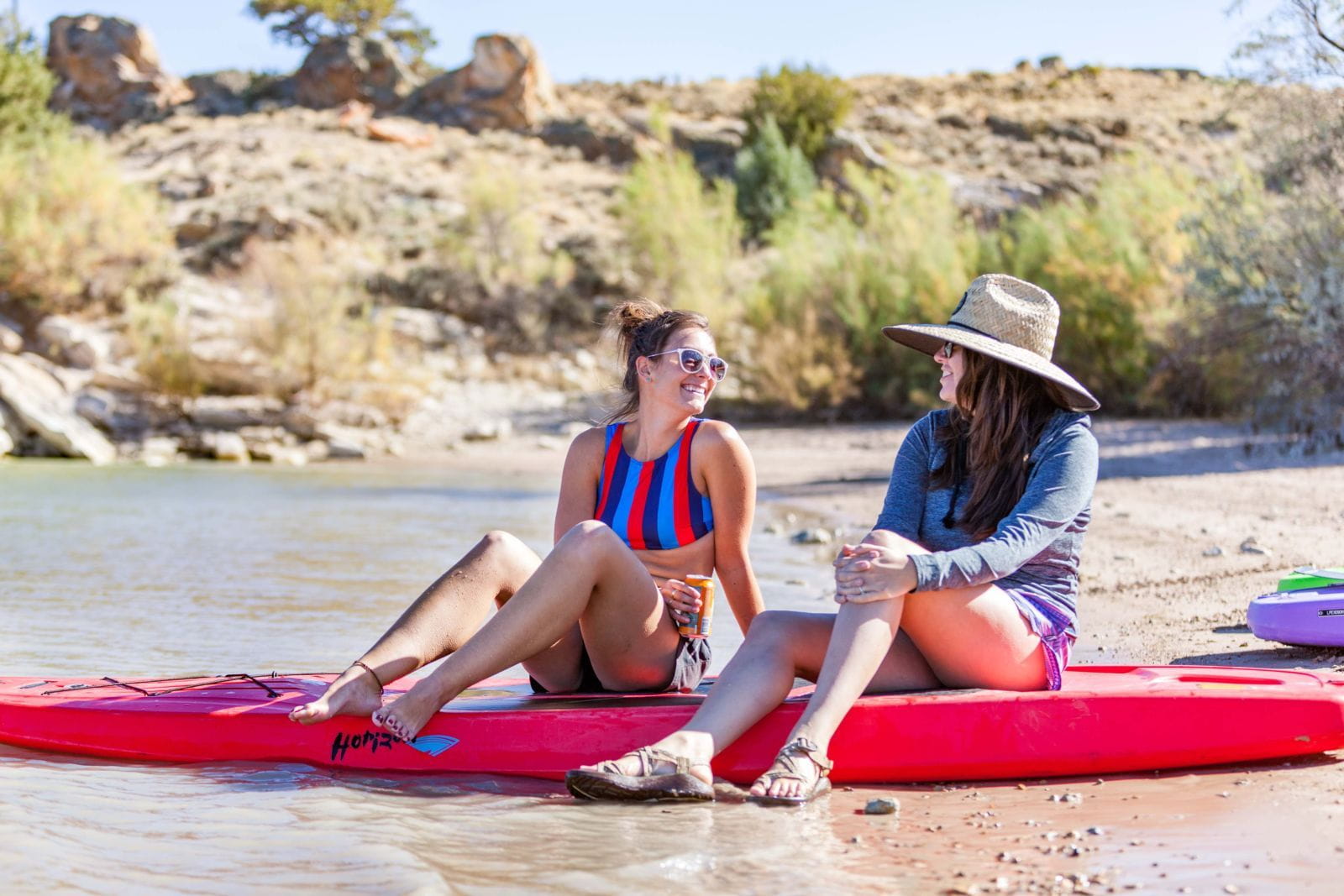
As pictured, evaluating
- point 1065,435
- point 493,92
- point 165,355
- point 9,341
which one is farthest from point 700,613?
point 493,92

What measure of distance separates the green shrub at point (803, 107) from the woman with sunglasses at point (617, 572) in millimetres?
30209

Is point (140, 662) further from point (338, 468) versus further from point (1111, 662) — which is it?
point (338, 468)

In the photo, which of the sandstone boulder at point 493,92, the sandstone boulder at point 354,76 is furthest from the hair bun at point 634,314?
the sandstone boulder at point 354,76

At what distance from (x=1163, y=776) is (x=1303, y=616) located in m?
1.37

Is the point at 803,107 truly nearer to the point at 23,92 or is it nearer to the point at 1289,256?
the point at 23,92

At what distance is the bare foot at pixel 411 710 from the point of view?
361 centimetres

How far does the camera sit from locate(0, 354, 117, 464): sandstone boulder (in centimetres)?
1623

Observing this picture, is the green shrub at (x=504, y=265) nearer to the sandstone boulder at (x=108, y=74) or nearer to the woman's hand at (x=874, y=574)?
the woman's hand at (x=874, y=574)

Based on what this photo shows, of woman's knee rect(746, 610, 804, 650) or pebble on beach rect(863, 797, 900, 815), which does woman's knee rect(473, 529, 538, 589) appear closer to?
woman's knee rect(746, 610, 804, 650)

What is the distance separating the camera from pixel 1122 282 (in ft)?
49.0

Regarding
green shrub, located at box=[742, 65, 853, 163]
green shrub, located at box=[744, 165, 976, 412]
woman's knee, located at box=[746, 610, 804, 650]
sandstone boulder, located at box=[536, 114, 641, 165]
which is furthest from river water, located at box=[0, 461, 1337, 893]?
sandstone boulder, located at box=[536, 114, 641, 165]

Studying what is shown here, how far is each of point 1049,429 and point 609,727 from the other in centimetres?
138

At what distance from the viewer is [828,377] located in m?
17.2

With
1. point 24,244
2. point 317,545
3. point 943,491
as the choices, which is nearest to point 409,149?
point 24,244
